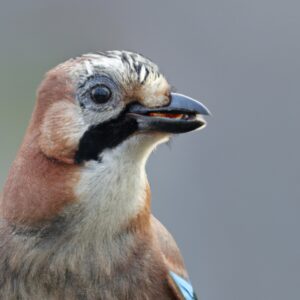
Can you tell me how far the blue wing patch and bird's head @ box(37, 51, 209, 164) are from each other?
0.64m

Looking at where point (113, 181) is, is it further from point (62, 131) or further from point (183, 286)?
point (183, 286)

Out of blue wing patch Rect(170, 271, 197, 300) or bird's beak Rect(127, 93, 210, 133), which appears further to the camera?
blue wing patch Rect(170, 271, 197, 300)

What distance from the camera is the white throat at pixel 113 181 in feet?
13.8

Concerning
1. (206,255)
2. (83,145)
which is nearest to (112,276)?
(83,145)

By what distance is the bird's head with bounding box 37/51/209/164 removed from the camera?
4.21m

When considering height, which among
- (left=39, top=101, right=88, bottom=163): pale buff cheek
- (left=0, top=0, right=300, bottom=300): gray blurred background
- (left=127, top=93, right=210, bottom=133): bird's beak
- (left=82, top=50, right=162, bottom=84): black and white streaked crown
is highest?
(left=82, top=50, right=162, bottom=84): black and white streaked crown

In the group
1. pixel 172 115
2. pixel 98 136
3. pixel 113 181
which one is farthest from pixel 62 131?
pixel 172 115

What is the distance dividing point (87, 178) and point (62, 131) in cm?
19

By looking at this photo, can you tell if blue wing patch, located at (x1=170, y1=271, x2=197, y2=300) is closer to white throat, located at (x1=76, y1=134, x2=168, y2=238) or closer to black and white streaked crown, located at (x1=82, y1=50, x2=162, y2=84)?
white throat, located at (x1=76, y1=134, x2=168, y2=238)

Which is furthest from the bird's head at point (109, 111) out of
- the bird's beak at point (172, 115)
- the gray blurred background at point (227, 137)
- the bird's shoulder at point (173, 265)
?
the gray blurred background at point (227, 137)

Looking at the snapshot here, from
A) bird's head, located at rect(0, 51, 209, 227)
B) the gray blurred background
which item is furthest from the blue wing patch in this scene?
the gray blurred background

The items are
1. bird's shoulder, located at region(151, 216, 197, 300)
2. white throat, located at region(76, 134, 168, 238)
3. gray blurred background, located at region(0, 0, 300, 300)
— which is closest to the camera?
white throat, located at region(76, 134, 168, 238)

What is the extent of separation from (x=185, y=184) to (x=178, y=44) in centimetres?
140

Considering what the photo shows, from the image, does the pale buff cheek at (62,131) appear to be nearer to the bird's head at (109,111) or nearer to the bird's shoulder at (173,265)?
the bird's head at (109,111)
